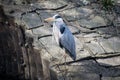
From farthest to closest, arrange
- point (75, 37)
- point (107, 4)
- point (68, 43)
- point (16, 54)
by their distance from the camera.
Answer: point (16, 54) → point (107, 4) → point (75, 37) → point (68, 43)

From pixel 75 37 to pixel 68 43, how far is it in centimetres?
92

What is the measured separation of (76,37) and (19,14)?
4.63ft

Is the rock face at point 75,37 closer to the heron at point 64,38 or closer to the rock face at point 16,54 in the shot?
the rock face at point 16,54

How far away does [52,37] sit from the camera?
6.50 meters

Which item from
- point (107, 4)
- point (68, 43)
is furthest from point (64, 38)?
point (107, 4)

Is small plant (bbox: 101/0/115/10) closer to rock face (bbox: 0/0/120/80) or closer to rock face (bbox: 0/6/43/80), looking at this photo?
rock face (bbox: 0/0/120/80)

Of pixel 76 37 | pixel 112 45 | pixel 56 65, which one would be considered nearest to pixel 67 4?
pixel 76 37

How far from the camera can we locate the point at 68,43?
5.70m

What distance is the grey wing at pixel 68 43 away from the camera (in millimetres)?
5652

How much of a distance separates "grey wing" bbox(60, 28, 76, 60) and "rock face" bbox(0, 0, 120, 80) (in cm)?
22

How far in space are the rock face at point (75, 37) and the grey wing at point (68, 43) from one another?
22cm

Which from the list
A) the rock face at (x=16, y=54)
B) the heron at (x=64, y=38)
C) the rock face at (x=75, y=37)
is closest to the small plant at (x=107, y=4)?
the rock face at (x=75, y=37)

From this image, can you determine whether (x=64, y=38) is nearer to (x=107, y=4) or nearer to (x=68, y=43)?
Answer: (x=68, y=43)

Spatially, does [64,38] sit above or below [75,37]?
above
